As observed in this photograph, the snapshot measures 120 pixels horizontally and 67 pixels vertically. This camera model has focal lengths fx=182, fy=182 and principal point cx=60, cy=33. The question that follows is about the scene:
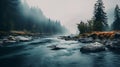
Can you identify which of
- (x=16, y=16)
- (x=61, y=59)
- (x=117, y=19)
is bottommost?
(x=61, y=59)

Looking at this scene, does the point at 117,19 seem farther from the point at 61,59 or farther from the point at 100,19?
the point at 61,59

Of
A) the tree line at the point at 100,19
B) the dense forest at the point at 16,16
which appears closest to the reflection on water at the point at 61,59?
the tree line at the point at 100,19

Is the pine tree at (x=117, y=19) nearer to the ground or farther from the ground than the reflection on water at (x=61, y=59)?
farther from the ground

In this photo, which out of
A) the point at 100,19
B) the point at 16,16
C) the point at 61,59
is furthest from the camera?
the point at 16,16

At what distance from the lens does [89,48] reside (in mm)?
38969

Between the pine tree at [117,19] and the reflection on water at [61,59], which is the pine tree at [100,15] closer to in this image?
the pine tree at [117,19]

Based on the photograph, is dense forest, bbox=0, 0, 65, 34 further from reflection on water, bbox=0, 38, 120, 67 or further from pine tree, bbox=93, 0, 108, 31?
reflection on water, bbox=0, 38, 120, 67

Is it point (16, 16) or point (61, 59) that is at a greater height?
point (16, 16)

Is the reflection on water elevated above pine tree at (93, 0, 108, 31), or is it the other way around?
pine tree at (93, 0, 108, 31)

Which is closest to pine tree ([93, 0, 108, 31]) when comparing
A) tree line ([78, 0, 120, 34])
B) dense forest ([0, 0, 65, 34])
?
tree line ([78, 0, 120, 34])

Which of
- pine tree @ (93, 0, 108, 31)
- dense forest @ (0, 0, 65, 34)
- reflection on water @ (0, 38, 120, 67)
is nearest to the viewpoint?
reflection on water @ (0, 38, 120, 67)

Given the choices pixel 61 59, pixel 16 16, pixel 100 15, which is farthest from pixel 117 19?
pixel 16 16

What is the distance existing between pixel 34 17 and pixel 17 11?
2743 centimetres

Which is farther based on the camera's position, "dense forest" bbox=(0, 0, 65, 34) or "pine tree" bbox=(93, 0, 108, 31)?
"dense forest" bbox=(0, 0, 65, 34)
